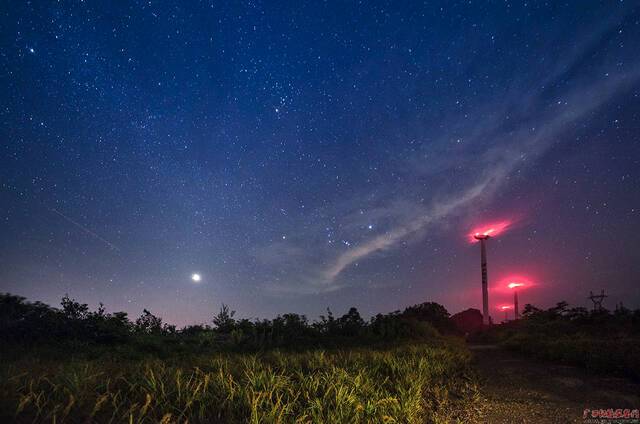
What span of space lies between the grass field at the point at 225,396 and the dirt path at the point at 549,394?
0.72 m

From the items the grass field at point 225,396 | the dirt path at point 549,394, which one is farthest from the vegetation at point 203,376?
the dirt path at point 549,394

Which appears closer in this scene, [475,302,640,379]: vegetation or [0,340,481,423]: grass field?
[0,340,481,423]: grass field

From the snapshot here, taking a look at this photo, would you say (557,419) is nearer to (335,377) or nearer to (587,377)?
(335,377)

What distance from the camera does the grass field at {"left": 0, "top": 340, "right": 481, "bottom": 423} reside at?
4035 mm

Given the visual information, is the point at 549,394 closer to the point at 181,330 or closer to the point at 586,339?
the point at 586,339

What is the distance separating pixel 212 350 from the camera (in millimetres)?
11477

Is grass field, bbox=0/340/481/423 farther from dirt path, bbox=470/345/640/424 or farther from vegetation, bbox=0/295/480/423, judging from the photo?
dirt path, bbox=470/345/640/424

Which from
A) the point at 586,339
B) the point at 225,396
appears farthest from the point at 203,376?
the point at 586,339

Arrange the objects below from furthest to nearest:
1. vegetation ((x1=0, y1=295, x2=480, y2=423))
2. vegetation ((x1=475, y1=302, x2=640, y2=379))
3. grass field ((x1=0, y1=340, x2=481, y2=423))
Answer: vegetation ((x1=475, y1=302, x2=640, y2=379)), vegetation ((x1=0, y1=295, x2=480, y2=423)), grass field ((x1=0, y1=340, x2=481, y2=423))

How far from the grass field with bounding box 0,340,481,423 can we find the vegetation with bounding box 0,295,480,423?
0.02 m

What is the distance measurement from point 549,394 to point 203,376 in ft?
24.6

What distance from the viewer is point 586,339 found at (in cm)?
1484

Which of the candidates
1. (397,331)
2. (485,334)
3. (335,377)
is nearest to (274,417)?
(335,377)

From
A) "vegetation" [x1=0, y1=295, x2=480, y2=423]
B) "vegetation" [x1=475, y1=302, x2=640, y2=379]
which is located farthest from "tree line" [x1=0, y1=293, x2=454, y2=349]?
"vegetation" [x1=475, y1=302, x2=640, y2=379]
